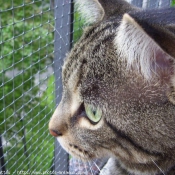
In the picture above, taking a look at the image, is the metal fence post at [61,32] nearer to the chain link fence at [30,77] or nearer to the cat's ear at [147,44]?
the chain link fence at [30,77]

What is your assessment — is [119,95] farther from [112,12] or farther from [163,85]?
[112,12]

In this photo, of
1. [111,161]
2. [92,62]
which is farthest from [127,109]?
[111,161]

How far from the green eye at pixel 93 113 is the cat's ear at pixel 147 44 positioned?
0.45 feet

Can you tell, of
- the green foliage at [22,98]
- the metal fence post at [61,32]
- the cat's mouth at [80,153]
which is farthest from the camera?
the green foliage at [22,98]

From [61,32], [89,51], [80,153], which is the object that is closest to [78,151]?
[80,153]

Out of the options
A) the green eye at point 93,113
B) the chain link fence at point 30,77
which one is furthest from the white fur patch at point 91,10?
the green eye at point 93,113

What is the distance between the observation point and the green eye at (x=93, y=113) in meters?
0.76

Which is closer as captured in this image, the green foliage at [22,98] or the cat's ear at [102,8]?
the cat's ear at [102,8]

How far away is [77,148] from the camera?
2.70ft

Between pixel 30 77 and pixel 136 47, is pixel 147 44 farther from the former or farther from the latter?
pixel 30 77

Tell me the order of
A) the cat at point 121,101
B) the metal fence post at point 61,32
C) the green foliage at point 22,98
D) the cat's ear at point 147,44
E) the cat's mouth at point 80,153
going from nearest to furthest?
the cat's ear at point 147,44 < the cat at point 121,101 < the cat's mouth at point 80,153 < the metal fence post at point 61,32 < the green foliage at point 22,98

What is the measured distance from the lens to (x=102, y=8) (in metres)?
0.92

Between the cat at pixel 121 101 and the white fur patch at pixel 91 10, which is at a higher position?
the white fur patch at pixel 91 10

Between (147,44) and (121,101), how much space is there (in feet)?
0.58
